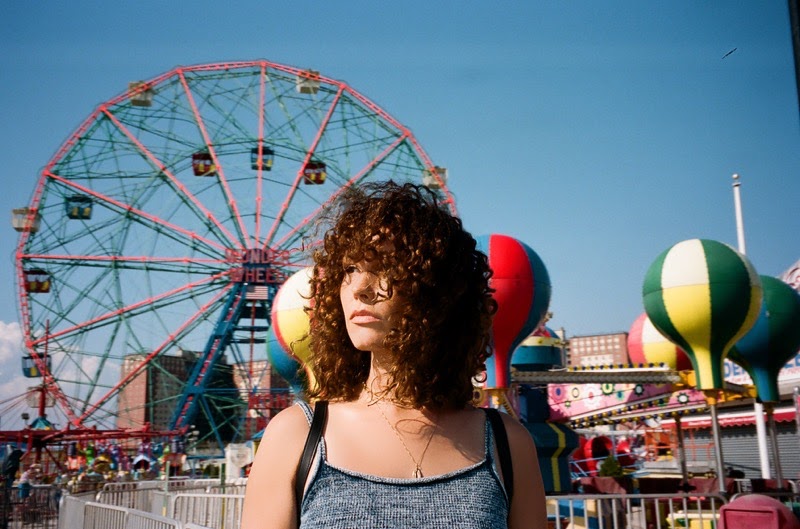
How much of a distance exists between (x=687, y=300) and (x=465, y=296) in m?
9.83

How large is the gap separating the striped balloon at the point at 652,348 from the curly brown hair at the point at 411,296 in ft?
49.2

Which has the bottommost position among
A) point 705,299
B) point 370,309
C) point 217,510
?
point 217,510

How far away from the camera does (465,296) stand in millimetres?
1675

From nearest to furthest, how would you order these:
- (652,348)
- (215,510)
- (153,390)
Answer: (215,510)
(652,348)
(153,390)

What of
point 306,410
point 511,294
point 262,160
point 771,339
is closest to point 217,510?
point 511,294

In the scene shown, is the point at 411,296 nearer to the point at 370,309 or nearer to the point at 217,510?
the point at 370,309

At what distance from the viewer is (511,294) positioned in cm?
1091

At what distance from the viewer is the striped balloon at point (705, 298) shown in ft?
34.9

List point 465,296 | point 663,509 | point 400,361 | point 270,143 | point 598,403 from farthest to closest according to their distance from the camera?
point 270,143 → point 598,403 → point 663,509 → point 465,296 → point 400,361

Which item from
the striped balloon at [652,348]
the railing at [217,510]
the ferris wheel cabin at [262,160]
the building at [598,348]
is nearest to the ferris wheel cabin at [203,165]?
the ferris wheel cabin at [262,160]

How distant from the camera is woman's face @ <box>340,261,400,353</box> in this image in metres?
1.58

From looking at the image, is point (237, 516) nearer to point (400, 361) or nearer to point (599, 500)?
point (599, 500)

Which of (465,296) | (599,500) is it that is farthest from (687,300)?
(465,296)

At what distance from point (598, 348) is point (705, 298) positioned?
119 metres
